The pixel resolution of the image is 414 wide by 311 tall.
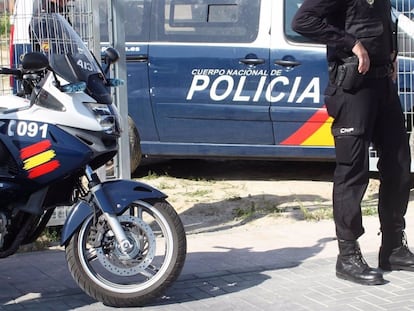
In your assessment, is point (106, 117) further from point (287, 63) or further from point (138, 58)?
point (138, 58)

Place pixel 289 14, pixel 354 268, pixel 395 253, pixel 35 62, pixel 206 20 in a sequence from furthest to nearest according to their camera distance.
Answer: pixel 206 20, pixel 289 14, pixel 395 253, pixel 354 268, pixel 35 62

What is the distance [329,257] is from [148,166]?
12.8ft

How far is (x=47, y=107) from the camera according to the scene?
4625 mm

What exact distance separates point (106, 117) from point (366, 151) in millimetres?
1537

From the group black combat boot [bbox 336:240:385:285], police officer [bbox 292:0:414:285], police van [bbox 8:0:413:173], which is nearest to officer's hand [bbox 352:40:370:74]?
police officer [bbox 292:0:414:285]

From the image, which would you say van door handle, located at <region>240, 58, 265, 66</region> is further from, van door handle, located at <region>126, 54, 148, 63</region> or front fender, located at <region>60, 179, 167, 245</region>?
front fender, located at <region>60, 179, 167, 245</region>

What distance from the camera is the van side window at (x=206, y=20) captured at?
822 cm

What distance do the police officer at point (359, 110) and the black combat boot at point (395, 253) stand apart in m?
0.01

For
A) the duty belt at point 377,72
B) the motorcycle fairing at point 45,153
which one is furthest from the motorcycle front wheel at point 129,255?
the duty belt at point 377,72

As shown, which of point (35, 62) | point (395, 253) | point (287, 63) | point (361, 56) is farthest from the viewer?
point (287, 63)

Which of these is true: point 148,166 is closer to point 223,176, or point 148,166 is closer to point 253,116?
point 223,176

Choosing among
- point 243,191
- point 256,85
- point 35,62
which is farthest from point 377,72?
point 243,191

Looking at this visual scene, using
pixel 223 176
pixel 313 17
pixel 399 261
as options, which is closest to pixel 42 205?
pixel 313 17

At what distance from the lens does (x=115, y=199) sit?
4672 millimetres
